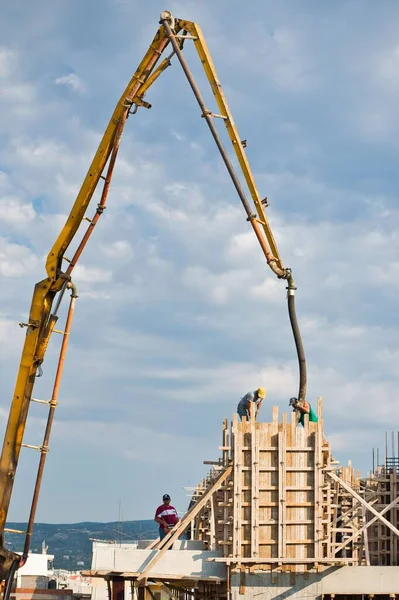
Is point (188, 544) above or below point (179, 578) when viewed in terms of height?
above

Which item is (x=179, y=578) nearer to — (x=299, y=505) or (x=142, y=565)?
(x=142, y=565)

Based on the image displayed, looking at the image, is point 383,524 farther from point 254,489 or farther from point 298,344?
point 298,344

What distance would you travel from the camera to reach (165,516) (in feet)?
92.2

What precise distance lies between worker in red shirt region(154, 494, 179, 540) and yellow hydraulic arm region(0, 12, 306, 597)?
5421 millimetres

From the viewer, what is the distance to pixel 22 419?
922 inches

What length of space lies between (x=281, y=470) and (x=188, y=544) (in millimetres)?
6135

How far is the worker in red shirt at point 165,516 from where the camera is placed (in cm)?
2784

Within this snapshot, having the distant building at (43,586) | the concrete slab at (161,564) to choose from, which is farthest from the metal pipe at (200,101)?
the distant building at (43,586)

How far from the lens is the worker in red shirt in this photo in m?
27.8

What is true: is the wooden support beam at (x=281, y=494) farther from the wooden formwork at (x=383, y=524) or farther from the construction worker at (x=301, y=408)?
the wooden formwork at (x=383, y=524)

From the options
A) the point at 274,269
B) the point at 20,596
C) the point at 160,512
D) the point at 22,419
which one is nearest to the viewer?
the point at 22,419

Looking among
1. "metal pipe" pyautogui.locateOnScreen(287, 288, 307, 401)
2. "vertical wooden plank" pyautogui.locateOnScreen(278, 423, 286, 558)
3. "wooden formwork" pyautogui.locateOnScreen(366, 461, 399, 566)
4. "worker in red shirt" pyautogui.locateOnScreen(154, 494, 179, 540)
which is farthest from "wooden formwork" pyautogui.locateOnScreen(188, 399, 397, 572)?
"wooden formwork" pyautogui.locateOnScreen(366, 461, 399, 566)

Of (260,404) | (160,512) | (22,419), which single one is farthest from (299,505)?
(22,419)

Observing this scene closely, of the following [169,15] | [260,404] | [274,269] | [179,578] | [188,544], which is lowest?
A: [179,578]
